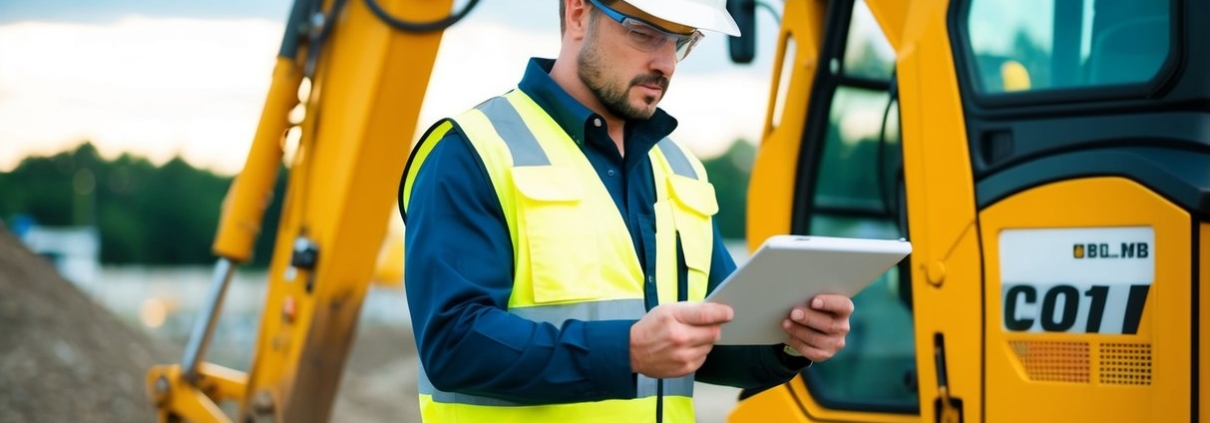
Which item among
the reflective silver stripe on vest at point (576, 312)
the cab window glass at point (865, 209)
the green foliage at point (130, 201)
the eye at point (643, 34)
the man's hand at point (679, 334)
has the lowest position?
→ the green foliage at point (130, 201)

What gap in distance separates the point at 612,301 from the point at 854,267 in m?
0.44

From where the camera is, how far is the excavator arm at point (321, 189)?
5809 mm

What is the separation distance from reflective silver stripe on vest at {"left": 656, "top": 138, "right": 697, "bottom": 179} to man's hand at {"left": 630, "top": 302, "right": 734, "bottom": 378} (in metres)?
0.61

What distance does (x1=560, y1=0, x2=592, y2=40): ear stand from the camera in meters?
2.71

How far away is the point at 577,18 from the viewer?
8.96 feet

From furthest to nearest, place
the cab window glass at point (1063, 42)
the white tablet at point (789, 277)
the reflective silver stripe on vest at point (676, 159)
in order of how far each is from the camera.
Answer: the cab window glass at point (1063, 42), the reflective silver stripe on vest at point (676, 159), the white tablet at point (789, 277)

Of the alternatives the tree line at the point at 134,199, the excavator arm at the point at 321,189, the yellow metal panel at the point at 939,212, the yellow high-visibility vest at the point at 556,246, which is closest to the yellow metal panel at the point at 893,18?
the yellow metal panel at the point at 939,212

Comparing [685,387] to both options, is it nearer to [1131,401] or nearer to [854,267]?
[854,267]

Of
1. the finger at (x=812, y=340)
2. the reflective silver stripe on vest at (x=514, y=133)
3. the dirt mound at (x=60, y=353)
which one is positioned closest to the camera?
the finger at (x=812, y=340)

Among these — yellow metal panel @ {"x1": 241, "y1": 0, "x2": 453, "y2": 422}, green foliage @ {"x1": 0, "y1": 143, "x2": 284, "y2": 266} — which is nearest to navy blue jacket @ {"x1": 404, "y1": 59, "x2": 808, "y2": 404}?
yellow metal panel @ {"x1": 241, "y1": 0, "x2": 453, "y2": 422}

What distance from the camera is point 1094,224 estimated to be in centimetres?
391

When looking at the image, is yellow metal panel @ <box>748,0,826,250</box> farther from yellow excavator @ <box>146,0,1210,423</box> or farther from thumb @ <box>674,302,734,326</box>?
thumb @ <box>674,302,734,326</box>

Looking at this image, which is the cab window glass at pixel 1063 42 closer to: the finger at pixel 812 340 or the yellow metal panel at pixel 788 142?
the yellow metal panel at pixel 788 142

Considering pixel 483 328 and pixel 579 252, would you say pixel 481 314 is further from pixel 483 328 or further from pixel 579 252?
pixel 579 252
